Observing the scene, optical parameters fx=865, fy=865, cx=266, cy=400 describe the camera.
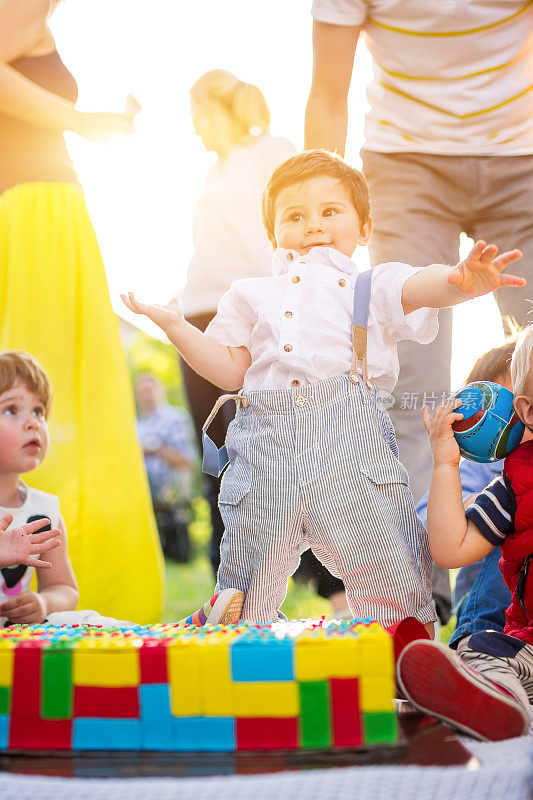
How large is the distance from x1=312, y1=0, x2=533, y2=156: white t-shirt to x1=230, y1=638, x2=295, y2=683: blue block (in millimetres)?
1428

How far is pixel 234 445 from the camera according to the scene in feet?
5.90

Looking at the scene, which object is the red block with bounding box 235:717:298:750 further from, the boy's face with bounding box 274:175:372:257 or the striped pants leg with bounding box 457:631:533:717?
the boy's face with bounding box 274:175:372:257

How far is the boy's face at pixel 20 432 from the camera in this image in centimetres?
195

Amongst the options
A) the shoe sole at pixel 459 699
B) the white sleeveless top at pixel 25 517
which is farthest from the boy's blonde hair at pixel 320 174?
the shoe sole at pixel 459 699

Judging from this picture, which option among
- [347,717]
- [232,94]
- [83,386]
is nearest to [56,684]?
[347,717]

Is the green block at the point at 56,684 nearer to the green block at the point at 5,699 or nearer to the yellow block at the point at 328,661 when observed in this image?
the green block at the point at 5,699

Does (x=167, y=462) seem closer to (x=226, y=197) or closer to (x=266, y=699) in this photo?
(x=226, y=197)

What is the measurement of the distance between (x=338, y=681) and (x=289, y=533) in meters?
0.61

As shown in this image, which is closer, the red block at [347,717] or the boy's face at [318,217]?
the red block at [347,717]

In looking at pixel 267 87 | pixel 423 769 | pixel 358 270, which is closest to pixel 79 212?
pixel 267 87

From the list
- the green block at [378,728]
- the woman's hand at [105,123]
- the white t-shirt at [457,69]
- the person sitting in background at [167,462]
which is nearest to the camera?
the green block at [378,728]

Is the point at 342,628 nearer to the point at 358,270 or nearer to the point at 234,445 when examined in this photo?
the point at 234,445

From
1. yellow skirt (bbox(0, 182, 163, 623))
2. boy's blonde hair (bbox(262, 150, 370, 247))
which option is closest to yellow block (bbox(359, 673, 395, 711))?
boy's blonde hair (bbox(262, 150, 370, 247))

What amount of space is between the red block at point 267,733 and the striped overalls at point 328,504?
59cm
